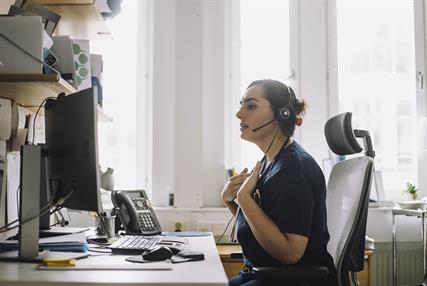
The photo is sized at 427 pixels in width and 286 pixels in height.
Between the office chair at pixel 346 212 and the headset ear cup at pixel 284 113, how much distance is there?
194 millimetres

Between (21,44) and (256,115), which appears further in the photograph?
(256,115)

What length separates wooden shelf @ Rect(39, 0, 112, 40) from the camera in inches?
85.2

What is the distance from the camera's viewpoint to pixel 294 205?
1.52 meters

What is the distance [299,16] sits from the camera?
3217mm

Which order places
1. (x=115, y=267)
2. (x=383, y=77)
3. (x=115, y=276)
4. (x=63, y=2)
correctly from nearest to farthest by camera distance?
(x=115, y=276) < (x=115, y=267) < (x=63, y=2) < (x=383, y=77)

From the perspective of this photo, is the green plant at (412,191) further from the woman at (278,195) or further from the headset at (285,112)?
the headset at (285,112)

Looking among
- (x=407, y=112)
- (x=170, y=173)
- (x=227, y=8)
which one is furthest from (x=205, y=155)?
(x=407, y=112)

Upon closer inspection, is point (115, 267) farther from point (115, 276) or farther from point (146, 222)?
point (146, 222)

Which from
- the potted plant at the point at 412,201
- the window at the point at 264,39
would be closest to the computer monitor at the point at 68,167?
the window at the point at 264,39

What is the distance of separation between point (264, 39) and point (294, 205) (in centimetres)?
199

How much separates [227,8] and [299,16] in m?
0.51

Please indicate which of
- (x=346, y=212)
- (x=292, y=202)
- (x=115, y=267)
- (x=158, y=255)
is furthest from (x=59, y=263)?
(x=346, y=212)

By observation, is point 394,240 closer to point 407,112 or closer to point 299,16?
point 407,112

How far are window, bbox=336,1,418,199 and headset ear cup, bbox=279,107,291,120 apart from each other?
1605mm
